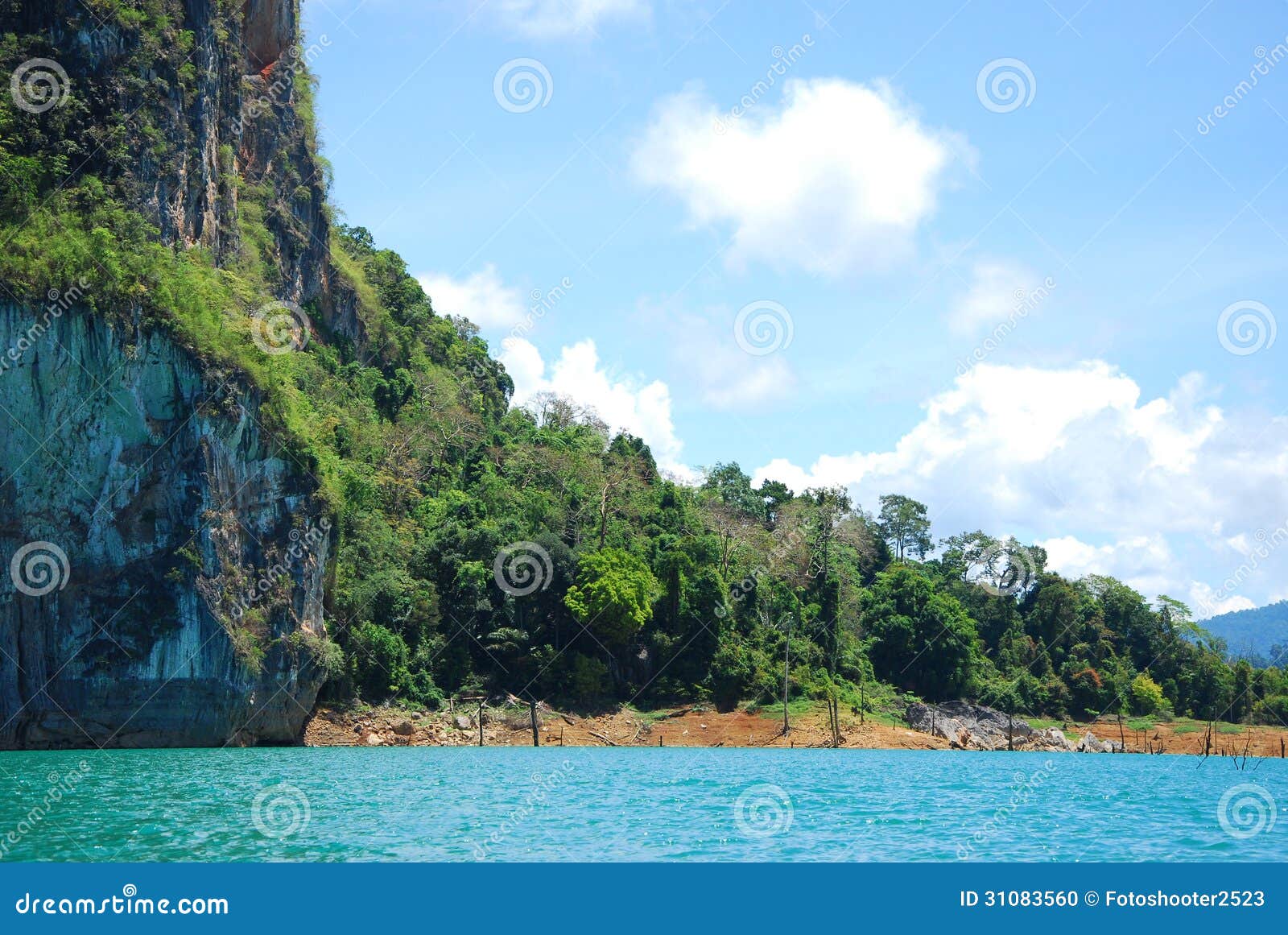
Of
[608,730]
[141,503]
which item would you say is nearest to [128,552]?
[141,503]

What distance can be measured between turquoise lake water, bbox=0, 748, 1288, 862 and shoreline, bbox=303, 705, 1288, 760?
9.55 m

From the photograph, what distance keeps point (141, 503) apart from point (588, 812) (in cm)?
2432

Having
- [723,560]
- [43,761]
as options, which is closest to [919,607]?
[723,560]

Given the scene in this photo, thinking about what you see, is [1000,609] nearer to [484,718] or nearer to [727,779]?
[484,718]

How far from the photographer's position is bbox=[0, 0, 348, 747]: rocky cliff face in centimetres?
3675

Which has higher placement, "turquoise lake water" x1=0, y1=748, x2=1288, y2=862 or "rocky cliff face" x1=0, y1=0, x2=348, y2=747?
"rocky cliff face" x1=0, y1=0, x2=348, y2=747

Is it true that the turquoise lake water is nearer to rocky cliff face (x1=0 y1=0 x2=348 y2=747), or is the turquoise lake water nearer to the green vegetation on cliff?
rocky cliff face (x1=0 y1=0 x2=348 y2=747)

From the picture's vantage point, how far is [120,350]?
1481 inches

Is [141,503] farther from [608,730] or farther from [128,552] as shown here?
[608,730]

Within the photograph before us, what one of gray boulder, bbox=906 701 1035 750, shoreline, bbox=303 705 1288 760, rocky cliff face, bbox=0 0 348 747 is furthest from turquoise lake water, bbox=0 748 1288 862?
gray boulder, bbox=906 701 1035 750

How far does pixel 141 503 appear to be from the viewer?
38844 millimetres

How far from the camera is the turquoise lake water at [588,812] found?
16953 mm

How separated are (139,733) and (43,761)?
7.51m

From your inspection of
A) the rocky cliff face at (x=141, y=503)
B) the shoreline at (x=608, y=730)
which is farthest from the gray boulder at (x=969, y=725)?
the rocky cliff face at (x=141, y=503)
